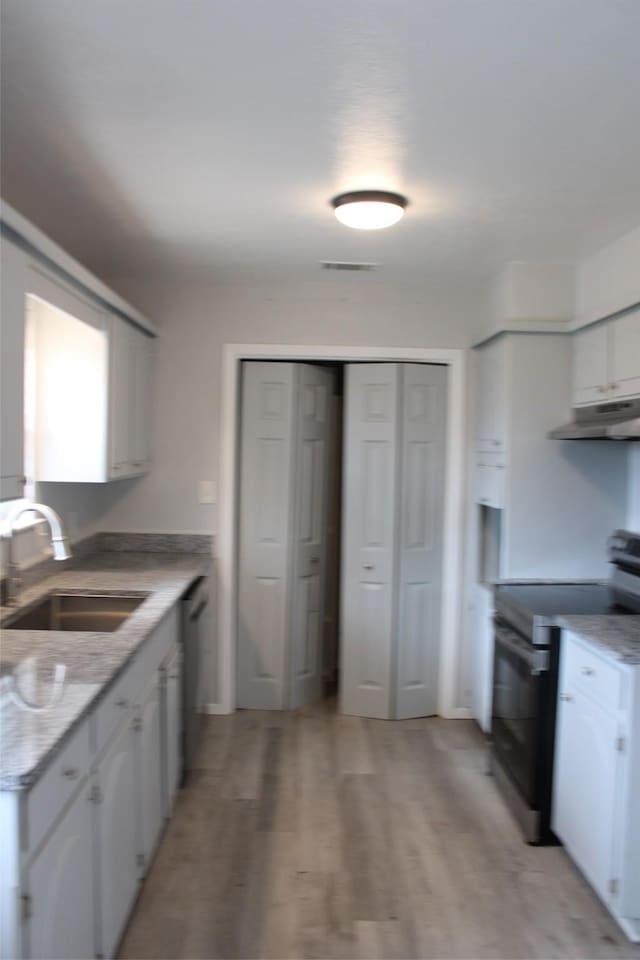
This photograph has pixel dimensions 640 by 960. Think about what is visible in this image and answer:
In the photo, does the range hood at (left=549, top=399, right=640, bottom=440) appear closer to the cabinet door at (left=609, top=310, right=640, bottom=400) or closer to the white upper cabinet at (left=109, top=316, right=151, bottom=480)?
the cabinet door at (left=609, top=310, right=640, bottom=400)

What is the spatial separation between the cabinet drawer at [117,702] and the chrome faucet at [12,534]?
1.58 feet

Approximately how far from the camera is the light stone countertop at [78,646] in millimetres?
1363

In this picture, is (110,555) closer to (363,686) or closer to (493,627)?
(363,686)

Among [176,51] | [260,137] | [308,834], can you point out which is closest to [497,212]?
[260,137]

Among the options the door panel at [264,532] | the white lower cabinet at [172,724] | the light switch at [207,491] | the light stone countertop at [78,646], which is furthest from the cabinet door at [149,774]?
the light switch at [207,491]

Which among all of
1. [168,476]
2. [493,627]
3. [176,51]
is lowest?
[493,627]

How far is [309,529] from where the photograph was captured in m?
3.97

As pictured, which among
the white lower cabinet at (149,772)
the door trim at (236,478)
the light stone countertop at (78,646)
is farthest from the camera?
the door trim at (236,478)

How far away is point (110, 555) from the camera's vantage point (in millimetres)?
3641

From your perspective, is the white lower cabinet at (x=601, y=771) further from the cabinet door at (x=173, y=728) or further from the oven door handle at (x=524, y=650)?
the cabinet door at (x=173, y=728)

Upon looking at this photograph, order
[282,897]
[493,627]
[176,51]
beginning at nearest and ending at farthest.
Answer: [176,51] → [282,897] → [493,627]

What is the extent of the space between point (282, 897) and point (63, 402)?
2.12 meters

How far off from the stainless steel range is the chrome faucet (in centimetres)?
173

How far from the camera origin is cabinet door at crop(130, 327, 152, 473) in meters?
3.38
